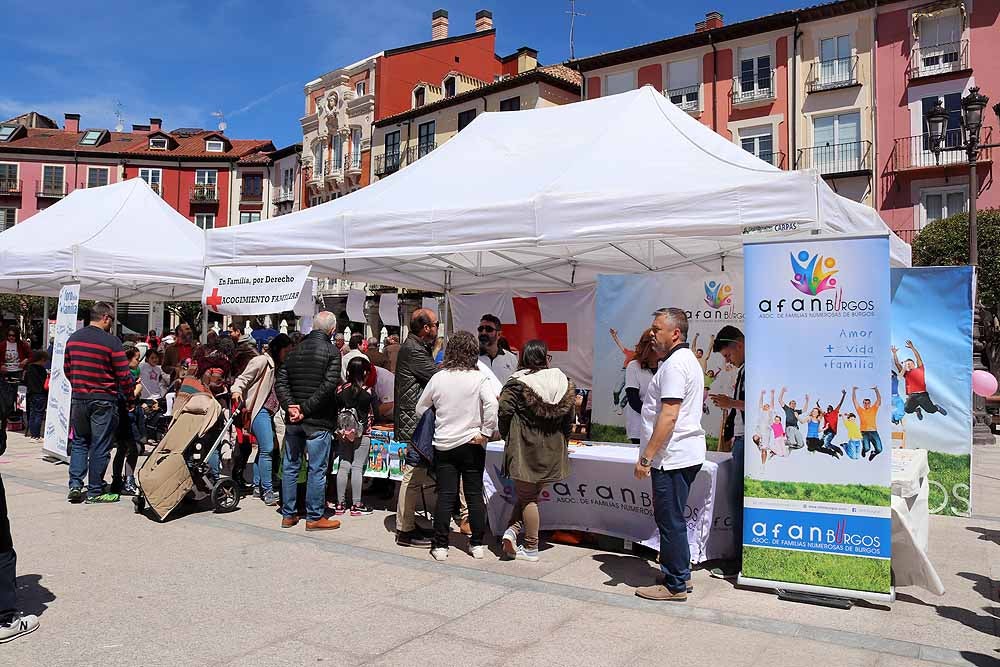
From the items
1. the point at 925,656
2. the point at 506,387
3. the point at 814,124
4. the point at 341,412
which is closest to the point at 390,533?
the point at 341,412

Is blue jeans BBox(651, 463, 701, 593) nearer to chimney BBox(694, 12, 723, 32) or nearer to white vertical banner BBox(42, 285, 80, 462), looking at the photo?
white vertical banner BBox(42, 285, 80, 462)

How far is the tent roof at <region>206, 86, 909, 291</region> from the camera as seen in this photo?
18.5 feet

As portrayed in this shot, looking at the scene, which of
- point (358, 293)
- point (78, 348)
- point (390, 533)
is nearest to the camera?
point (390, 533)

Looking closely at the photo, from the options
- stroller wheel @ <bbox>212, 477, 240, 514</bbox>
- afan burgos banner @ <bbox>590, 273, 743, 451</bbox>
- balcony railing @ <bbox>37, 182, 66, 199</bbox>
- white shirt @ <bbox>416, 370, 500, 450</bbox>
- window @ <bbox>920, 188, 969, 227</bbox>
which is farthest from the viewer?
balcony railing @ <bbox>37, 182, 66, 199</bbox>

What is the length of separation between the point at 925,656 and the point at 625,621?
1523mm

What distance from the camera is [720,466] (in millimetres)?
5508

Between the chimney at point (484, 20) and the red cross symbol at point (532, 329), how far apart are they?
4096 cm

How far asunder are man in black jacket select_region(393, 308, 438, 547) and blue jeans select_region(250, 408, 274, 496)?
1584 millimetres

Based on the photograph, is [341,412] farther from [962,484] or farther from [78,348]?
[962,484]

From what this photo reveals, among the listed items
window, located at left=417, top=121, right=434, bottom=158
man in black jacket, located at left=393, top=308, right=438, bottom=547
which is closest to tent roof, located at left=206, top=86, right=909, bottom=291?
man in black jacket, located at left=393, top=308, right=438, bottom=547

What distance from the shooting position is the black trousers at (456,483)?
570 cm

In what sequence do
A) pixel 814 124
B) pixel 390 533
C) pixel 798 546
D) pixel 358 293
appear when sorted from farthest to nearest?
pixel 814 124 → pixel 358 293 → pixel 390 533 → pixel 798 546

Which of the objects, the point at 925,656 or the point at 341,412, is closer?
the point at 925,656

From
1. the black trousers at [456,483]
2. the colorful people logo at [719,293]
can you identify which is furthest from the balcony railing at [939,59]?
the black trousers at [456,483]
